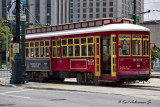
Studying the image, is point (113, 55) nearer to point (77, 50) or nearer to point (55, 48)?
point (77, 50)

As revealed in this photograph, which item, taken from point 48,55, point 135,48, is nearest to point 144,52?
point 135,48

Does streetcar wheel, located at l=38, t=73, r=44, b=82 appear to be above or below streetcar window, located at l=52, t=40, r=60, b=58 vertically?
below

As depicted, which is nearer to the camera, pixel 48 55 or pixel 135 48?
pixel 135 48

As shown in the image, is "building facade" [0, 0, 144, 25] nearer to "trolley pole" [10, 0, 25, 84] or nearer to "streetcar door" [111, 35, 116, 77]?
"trolley pole" [10, 0, 25, 84]

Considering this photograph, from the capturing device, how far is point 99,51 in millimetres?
21641

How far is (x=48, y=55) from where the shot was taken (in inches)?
997

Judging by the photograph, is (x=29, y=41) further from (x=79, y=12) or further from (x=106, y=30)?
(x=79, y=12)

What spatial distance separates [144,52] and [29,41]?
358 inches

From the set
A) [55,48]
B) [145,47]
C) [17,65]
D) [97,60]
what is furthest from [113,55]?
[17,65]

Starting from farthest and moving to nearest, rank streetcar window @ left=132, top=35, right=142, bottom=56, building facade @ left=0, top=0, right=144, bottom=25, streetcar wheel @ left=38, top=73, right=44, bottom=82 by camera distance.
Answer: building facade @ left=0, top=0, right=144, bottom=25, streetcar wheel @ left=38, top=73, right=44, bottom=82, streetcar window @ left=132, top=35, right=142, bottom=56

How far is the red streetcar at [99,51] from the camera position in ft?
68.3

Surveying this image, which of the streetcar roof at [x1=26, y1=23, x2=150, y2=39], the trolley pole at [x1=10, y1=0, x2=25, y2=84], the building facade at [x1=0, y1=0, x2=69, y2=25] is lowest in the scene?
the trolley pole at [x1=10, y1=0, x2=25, y2=84]

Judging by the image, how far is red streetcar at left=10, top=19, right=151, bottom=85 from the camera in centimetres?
2081

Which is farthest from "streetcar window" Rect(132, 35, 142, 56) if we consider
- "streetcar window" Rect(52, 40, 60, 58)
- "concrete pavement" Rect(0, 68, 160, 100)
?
"streetcar window" Rect(52, 40, 60, 58)
